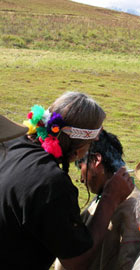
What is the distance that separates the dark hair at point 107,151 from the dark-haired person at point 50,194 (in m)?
0.41

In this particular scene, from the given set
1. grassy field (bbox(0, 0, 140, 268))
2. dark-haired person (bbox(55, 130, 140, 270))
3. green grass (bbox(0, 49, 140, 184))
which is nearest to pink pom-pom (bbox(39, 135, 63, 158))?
dark-haired person (bbox(55, 130, 140, 270))

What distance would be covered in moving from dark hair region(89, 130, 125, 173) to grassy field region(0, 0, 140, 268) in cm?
234

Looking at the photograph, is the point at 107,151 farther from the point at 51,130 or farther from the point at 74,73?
the point at 74,73

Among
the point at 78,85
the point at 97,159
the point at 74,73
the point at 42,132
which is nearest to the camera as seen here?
the point at 42,132

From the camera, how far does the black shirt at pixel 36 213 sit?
1.85 m

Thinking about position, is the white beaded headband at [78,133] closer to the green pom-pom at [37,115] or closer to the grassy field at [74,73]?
the green pom-pom at [37,115]

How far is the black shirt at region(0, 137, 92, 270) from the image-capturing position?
1851mm

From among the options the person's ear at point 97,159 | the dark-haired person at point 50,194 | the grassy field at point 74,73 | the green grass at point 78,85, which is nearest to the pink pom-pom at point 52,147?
the dark-haired person at point 50,194

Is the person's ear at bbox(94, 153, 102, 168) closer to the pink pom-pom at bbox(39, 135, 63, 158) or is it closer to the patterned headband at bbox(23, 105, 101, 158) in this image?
the patterned headband at bbox(23, 105, 101, 158)

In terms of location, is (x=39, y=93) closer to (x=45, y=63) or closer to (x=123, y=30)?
(x=45, y=63)

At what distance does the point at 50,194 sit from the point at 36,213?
0.37 ft

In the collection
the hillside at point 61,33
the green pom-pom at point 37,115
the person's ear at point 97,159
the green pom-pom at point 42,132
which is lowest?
the hillside at point 61,33

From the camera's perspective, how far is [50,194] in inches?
72.5

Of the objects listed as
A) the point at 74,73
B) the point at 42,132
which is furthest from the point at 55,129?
the point at 74,73
